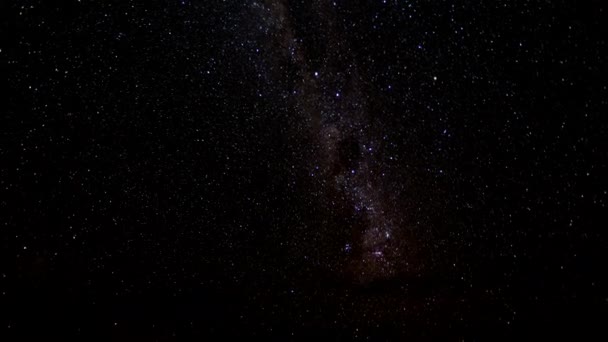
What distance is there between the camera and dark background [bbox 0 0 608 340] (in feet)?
4.20

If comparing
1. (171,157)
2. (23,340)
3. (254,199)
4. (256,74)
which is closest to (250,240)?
(254,199)

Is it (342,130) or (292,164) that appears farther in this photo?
(292,164)

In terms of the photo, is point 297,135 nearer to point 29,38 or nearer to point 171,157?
point 171,157

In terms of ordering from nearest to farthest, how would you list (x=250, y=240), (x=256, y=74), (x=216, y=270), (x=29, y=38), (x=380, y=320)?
(x=29, y=38)
(x=256, y=74)
(x=250, y=240)
(x=216, y=270)
(x=380, y=320)

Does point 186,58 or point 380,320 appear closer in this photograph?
point 186,58

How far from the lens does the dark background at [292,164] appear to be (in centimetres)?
128

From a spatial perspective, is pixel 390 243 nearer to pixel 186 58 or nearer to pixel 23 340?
pixel 186 58

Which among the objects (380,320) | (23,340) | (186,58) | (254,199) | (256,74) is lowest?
(380,320)

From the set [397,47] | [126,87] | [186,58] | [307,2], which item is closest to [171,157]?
[126,87]

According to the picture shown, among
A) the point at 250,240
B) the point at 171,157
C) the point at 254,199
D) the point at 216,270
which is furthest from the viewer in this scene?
the point at 216,270

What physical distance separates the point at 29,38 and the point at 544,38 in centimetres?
176

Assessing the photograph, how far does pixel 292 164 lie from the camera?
5.15ft

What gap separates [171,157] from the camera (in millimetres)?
1676

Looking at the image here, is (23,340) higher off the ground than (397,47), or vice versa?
(397,47)
